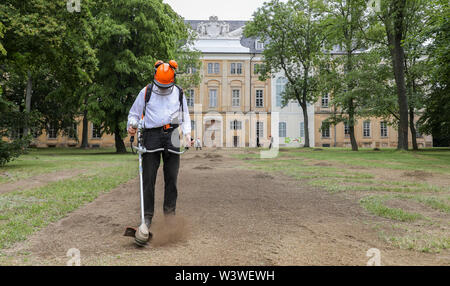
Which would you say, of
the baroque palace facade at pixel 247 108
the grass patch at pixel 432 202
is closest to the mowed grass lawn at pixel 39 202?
the grass patch at pixel 432 202

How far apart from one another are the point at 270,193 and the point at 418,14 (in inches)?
1175

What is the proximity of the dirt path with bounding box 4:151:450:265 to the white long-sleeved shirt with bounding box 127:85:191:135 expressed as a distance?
1.27 metres

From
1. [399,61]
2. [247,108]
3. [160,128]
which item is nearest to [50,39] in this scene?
[160,128]

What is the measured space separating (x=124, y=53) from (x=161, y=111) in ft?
74.8

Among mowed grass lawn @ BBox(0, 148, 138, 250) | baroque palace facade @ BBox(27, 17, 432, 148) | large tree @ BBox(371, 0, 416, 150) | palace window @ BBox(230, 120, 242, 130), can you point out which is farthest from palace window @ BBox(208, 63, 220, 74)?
mowed grass lawn @ BBox(0, 148, 138, 250)

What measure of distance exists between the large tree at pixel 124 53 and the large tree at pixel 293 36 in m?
12.0

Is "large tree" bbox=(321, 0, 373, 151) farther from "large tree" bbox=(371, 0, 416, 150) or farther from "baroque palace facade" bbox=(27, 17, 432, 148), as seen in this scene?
"baroque palace facade" bbox=(27, 17, 432, 148)

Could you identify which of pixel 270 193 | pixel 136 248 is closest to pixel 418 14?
pixel 270 193

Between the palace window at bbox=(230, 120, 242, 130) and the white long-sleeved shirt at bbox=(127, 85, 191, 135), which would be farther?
the palace window at bbox=(230, 120, 242, 130)

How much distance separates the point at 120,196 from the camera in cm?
704

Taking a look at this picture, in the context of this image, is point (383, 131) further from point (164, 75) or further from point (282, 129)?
point (164, 75)

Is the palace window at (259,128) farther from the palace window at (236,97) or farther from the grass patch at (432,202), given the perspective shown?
the grass patch at (432,202)

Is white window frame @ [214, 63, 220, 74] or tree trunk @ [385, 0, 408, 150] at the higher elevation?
white window frame @ [214, 63, 220, 74]

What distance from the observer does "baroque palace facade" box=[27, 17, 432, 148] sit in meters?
56.9
